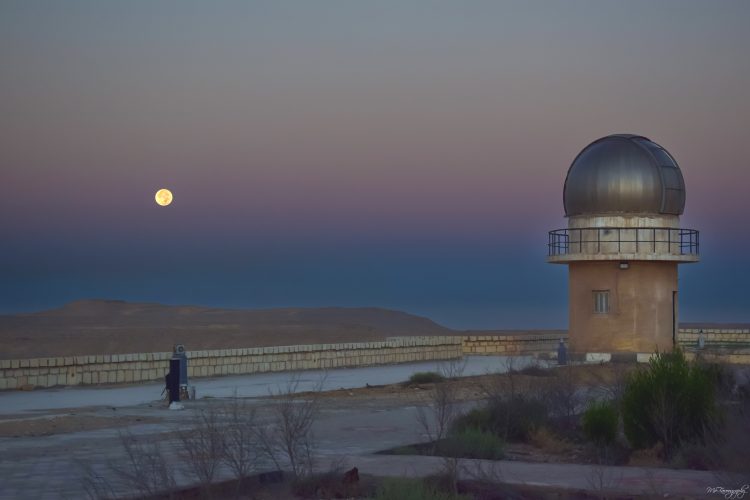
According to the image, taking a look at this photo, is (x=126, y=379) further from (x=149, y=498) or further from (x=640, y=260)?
(x=149, y=498)

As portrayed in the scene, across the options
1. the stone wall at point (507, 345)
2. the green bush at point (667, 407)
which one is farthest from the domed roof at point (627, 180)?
the green bush at point (667, 407)

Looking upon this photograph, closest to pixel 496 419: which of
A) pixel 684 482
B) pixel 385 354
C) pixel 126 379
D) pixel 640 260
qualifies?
pixel 684 482

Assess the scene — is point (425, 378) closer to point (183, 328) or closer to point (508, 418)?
point (508, 418)

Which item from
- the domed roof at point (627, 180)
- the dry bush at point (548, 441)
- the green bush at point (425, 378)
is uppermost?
the domed roof at point (627, 180)

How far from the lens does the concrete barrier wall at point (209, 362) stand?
82.8 ft

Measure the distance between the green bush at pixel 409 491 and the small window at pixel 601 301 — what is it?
23.4 m

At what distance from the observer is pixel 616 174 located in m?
32.5

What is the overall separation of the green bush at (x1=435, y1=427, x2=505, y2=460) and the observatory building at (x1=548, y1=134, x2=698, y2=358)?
19.3 meters

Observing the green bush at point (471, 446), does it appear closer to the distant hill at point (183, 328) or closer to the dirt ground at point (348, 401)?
the dirt ground at point (348, 401)

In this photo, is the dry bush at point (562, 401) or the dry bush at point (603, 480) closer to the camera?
the dry bush at point (603, 480)

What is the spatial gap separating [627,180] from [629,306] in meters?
3.85

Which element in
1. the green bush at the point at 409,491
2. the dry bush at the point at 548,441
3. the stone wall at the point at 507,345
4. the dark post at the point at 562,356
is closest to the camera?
the green bush at the point at 409,491

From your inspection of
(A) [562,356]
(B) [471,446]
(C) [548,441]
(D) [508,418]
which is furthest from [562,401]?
(A) [562,356]

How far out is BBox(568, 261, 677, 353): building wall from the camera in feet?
108
